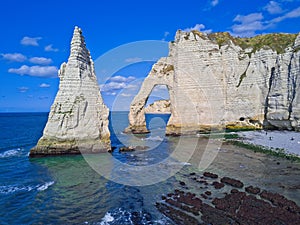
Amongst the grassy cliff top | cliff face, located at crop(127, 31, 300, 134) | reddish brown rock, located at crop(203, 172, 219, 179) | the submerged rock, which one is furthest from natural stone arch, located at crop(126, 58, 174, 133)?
the submerged rock

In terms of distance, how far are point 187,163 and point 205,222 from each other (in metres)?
10.2

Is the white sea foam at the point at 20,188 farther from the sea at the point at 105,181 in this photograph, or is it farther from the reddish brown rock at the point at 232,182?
the reddish brown rock at the point at 232,182

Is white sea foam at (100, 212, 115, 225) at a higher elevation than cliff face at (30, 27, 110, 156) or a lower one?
lower

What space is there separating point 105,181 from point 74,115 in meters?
9.61

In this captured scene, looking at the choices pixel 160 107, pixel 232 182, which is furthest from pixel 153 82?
pixel 160 107

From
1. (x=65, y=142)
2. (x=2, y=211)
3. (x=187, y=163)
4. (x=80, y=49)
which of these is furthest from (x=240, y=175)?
(x=80, y=49)

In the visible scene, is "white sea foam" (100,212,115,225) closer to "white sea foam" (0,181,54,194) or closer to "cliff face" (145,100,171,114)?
"white sea foam" (0,181,54,194)

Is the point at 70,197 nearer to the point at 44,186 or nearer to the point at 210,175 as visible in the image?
the point at 44,186

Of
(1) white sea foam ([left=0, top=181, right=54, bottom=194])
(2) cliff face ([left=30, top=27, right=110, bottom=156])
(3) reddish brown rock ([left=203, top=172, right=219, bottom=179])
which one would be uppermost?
(2) cliff face ([left=30, top=27, right=110, bottom=156])

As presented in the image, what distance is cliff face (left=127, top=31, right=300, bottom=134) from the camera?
3775 cm

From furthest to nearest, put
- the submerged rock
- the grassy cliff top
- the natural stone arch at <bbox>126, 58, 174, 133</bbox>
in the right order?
the natural stone arch at <bbox>126, 58, 174, 133</bbox> < the grassy cliff top < the submerged rock

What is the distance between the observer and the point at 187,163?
63.7 ft

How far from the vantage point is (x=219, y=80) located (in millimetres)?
39969

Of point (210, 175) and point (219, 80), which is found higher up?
point (219, 80)
